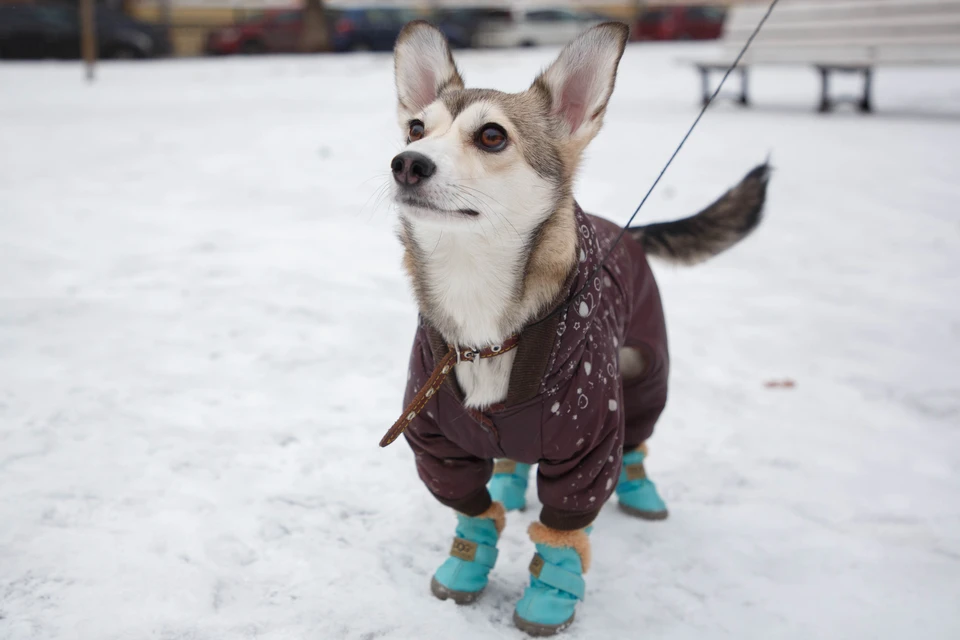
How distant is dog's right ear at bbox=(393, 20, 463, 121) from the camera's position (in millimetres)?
2500

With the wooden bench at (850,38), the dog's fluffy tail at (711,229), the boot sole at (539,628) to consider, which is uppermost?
the wooden bench at (850,38)

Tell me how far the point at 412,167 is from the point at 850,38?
1008 centimetres

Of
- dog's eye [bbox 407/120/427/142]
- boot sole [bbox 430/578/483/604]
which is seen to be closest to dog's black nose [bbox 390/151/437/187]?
dog's eye [bbox 407/120/427/142]

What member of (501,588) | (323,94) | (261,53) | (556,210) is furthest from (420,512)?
(261,53)

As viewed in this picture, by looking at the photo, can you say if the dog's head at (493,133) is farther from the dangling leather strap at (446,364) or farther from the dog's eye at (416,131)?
the dangling leather strap at (446,364)

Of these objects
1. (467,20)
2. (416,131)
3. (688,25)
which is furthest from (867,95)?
(688,25)

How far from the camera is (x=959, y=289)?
192 inches

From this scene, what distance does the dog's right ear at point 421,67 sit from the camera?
2500 mm

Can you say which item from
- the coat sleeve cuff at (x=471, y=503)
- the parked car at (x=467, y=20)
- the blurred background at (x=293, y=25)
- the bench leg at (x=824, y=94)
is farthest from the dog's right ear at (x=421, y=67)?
the parked car at (x=467, y=20)

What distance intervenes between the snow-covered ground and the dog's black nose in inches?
12.7

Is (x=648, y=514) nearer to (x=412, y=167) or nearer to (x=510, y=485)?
(x=510, y=485)

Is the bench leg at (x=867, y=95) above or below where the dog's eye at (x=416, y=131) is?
above

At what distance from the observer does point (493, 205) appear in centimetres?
217

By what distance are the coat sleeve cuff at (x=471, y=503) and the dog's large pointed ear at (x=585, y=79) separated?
1135mm
